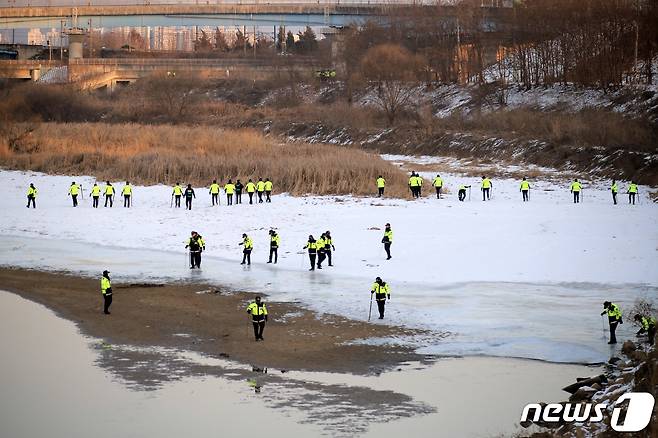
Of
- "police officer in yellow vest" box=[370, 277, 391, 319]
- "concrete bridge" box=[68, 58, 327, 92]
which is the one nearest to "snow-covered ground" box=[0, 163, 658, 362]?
"police officer in yellow vest" box=[370, 277, 391, 319]

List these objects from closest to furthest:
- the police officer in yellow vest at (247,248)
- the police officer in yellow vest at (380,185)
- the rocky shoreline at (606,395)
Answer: the rocky shoreline at (606,395) < the police officer in yellow vest at (247,248) < the police officer in yellow vest at (380,185)

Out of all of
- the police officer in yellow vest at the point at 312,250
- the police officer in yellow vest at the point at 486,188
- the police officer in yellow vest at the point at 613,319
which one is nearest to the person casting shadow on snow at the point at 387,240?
the police officer in yellow vest at the point at 312,250

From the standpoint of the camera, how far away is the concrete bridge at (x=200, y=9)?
13512 cm

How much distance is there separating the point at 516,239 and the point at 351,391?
650 inches

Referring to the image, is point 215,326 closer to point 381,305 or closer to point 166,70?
point 381,305

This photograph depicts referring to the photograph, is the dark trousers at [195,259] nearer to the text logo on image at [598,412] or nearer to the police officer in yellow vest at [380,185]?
the police officer in yellow vest at [380,185]

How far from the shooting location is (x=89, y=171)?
58562 mm

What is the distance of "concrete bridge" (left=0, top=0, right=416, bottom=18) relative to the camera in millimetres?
135125

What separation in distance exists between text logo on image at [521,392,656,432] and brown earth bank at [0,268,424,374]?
4332mm

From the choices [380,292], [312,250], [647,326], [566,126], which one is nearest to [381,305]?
[380,292]

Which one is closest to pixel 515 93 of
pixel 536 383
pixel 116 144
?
pixel 116 144

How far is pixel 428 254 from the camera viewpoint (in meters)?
33.7

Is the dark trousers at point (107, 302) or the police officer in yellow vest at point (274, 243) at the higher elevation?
the police officer in yellow vest at point (274, 243)

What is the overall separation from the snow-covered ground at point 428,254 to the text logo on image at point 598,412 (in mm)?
4159
